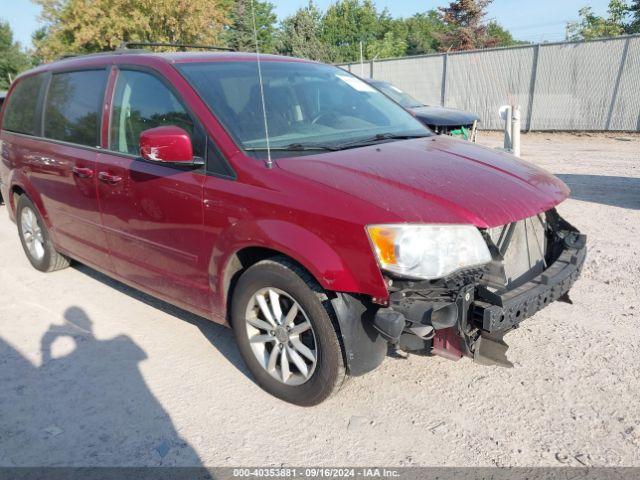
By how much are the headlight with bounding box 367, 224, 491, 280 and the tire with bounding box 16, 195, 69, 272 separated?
3.73 m

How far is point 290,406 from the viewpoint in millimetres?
3014

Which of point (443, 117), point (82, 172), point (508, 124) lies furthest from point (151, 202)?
point (443, 117)

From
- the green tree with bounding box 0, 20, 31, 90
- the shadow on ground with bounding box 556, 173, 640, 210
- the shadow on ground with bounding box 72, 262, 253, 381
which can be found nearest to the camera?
the shadow on ground with bounding box 72, 262, 253, 381

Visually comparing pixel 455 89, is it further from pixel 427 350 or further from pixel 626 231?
pixel 427 350

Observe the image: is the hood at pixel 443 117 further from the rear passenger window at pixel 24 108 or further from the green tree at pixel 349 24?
the green tree at pixel 349 24

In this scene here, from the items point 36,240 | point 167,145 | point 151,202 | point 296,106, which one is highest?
point 296,106

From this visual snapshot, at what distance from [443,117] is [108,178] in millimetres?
6048

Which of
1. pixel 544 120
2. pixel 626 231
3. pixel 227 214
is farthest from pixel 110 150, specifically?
pixel 544 120

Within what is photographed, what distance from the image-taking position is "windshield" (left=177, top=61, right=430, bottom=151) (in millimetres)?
3174

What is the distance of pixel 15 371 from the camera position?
3471mm

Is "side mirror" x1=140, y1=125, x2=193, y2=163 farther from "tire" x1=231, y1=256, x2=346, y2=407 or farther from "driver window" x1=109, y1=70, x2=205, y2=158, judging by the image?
"tire" x1=231, y1=256, x2=346, y2=407

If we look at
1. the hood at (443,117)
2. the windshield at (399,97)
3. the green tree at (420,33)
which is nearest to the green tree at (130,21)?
the windshield at (399,97)

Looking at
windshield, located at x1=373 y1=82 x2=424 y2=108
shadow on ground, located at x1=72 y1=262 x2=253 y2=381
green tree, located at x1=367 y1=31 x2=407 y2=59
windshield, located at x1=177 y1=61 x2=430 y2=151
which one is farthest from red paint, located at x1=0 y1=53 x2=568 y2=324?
green tree, located at x1=367 y1=31 x2=407 y2=59

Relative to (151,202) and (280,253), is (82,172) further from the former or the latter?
(280,253)
